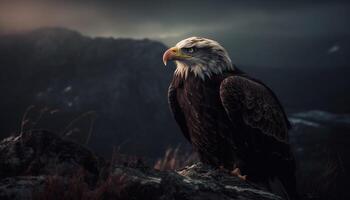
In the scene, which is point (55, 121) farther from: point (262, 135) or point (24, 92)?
point (262, 135)

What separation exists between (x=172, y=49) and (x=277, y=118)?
2.35 metres

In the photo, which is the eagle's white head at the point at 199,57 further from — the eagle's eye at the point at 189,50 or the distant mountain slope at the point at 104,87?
the distant mountain slope at the point at 104,87

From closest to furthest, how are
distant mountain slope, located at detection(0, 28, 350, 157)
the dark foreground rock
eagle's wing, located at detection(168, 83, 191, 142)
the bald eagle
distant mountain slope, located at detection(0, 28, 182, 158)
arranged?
the dark foreground rock → the bald eagle → eagle's wing, located at detection(168, 83, 191, 142) → distant mountain slope, located at detection(0, 28, 350, 157) → distant mountain slope, located at detection(0, 28, 182, 158)

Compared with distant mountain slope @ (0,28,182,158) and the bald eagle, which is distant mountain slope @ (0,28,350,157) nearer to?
distant mountain slope @ (0,28,182,158)

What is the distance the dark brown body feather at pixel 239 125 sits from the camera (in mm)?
7582

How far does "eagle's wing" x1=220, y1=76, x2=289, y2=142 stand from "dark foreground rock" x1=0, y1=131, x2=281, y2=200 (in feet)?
5.74

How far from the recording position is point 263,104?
785 centimetres

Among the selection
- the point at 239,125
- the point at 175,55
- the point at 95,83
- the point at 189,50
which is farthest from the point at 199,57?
the point at 95,83

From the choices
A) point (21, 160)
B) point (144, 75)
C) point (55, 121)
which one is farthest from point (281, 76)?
point (21, 160)

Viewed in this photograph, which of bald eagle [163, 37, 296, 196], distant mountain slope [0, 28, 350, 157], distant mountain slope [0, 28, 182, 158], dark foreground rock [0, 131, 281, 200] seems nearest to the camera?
dark foreground rock [0, 131, 281, 200]

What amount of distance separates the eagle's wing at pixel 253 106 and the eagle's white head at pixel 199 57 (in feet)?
1.75

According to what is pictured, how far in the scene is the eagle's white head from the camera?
8.09 m

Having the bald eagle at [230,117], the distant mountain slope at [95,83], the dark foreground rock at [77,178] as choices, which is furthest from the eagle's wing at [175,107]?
the distant mountain slope at [95,83]

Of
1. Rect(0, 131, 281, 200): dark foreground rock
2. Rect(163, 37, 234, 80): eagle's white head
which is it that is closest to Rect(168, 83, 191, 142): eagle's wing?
Rect(163, 37, 234, 80): eagle's white head
